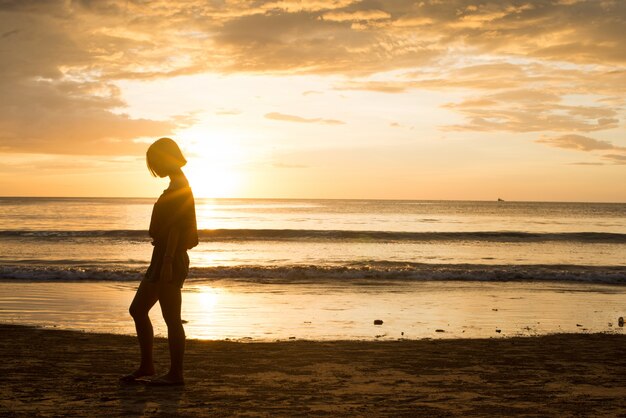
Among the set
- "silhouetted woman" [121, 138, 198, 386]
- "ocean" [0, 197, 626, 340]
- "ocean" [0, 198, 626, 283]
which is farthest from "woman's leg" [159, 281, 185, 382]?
"ocean" [0, 198, 626, 283]

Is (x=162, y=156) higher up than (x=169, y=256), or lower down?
higher up

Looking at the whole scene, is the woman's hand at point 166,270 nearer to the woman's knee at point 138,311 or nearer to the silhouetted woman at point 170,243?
the silhouetted woman at point 170,243

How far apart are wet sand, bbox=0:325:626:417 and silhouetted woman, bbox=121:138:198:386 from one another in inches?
20.5

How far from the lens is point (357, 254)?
30.5 meters

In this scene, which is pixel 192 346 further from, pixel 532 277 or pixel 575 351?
pixel 532 277

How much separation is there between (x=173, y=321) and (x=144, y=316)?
277 millimetres

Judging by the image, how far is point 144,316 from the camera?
596 cm

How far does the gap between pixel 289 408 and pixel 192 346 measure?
331 cm

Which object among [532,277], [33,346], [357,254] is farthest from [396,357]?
[357,254]

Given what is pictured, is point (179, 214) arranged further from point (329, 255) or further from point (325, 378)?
point (329, 255)

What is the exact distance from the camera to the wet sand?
5.31m

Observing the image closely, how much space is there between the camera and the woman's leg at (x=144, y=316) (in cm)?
588

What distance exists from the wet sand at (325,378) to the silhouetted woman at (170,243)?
0.52 m

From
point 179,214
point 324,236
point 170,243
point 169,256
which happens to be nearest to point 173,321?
point 169,256
